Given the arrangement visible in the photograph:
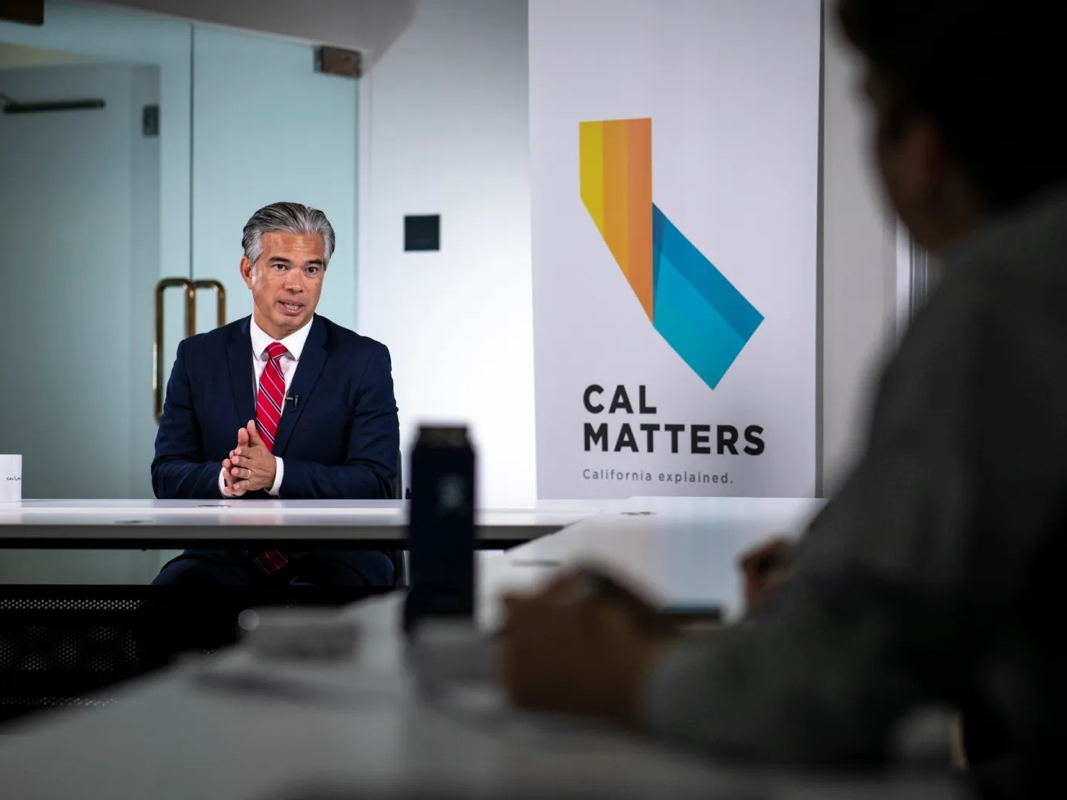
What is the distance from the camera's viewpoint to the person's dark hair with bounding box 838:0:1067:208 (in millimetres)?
740

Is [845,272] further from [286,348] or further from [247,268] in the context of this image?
[247,268]

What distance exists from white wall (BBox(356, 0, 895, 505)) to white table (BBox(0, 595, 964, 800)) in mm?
4085

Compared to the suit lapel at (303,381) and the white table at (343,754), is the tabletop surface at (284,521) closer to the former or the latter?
the suit lapel at (303,381)

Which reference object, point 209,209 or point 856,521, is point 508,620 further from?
point 209,209

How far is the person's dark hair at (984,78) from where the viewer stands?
0.74m

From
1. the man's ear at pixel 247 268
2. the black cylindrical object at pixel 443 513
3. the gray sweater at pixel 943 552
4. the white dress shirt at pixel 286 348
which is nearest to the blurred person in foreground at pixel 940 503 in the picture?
the gray sweater at pixel 943 552

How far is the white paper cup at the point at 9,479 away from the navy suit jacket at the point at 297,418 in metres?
0.35

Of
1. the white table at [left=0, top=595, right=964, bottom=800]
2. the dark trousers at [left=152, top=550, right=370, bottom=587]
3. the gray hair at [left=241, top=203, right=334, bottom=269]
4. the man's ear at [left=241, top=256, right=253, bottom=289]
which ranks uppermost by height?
the gray hair at [left=241, top=203, right=334, bottom=269]

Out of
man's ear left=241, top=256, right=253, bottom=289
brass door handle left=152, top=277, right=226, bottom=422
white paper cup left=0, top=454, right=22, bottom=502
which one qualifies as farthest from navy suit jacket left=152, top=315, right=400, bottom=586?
brass door handle left=152, top=277, right=226, bottom=422

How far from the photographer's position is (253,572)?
119 inches

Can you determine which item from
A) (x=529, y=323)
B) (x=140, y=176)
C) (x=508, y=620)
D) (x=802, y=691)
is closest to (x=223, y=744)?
(x=508, y=620)

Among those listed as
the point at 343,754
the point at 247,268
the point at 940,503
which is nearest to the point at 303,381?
the point at 247,268

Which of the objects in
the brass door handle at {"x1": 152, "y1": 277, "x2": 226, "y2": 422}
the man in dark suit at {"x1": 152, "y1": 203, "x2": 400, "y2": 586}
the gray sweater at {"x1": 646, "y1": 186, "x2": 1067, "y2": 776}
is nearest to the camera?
the gray sweater at {"x1": 646, "y1": 186, "x2": 1067, "y2": 776}

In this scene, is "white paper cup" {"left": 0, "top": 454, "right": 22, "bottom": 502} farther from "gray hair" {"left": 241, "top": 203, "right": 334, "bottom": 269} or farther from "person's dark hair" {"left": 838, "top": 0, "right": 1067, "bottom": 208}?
"person's dark hair" {"left": 838, "top": 0, "right": 1067, "bottom": 208}
